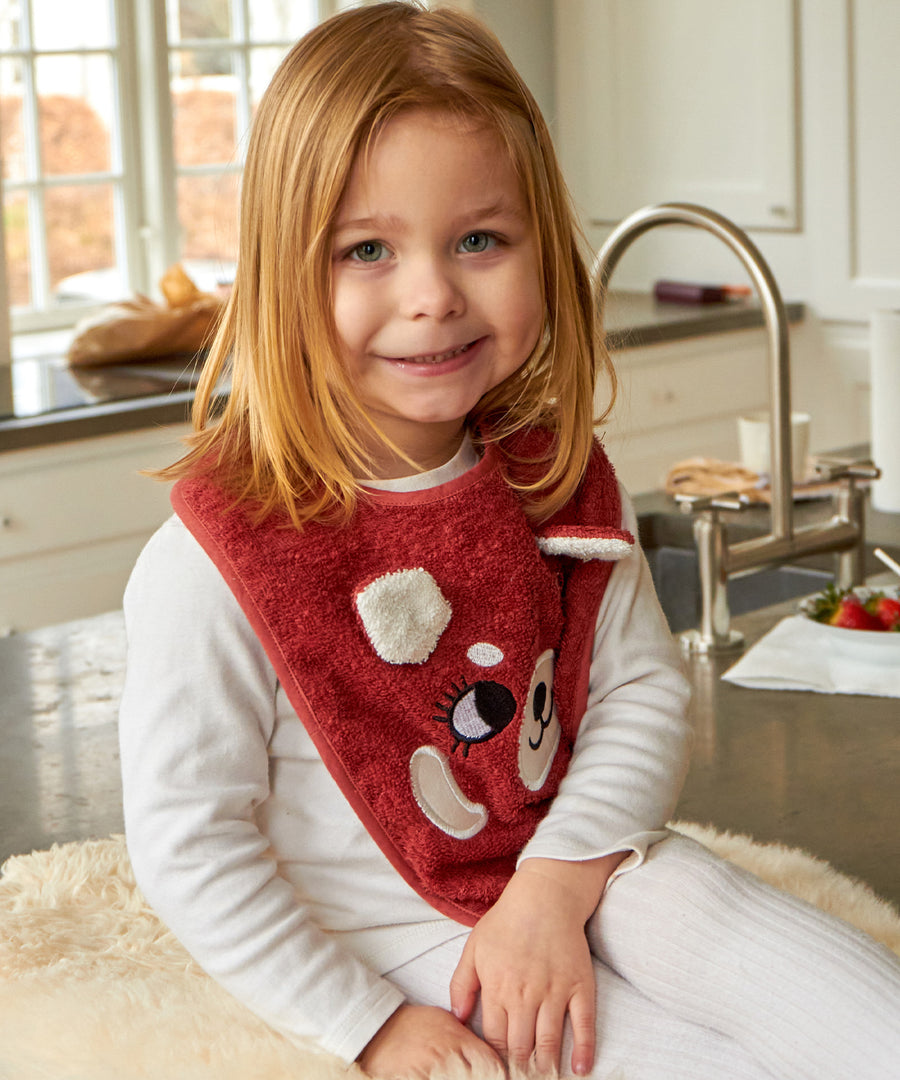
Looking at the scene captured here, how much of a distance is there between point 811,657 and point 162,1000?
0.76m

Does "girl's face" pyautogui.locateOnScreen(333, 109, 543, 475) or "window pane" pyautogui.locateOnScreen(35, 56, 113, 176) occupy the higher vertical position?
"window pane" pyautogui.locateOnScreen(35, 56, 113, 176)

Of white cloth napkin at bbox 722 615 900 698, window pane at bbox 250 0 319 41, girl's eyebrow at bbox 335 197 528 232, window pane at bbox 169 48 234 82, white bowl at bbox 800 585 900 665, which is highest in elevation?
window pane at bbox 250 0 319 41

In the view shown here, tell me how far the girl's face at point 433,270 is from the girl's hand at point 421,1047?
34 cm

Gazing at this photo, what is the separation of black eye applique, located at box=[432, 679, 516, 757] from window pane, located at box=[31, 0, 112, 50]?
2745 mm

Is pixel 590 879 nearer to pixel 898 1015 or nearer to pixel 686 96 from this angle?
pixel 898 1015

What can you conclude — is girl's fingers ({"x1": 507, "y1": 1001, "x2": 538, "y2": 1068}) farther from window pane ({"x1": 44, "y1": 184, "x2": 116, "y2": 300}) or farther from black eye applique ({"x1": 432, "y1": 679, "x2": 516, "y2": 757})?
window pane ({"x1": 44, "y1": 184, "x2": 116, "y2": 300})

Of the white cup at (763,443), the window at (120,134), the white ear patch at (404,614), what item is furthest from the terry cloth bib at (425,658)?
the window at (120,134)

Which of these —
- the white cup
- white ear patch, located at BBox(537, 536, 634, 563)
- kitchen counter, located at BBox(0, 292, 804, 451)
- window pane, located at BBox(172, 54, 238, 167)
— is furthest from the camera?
window pane, located at BBox(172, 54, 238, 167)

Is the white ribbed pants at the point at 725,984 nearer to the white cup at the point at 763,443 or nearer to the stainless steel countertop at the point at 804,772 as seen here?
the stainless steel countertop at the point at 804,772

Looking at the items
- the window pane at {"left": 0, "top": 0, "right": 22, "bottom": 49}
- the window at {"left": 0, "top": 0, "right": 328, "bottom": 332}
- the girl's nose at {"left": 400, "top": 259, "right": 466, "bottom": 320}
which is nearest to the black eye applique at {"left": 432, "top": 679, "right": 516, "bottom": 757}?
the girl's nose at {"left": 400, "top": 259, "right": 466, "bottom": 320}

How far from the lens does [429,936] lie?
2.72 ft

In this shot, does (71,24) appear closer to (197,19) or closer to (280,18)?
→ (197,19)

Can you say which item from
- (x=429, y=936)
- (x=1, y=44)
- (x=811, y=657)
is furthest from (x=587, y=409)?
(x=1, y=44)

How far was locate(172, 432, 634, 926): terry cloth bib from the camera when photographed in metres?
0.82
